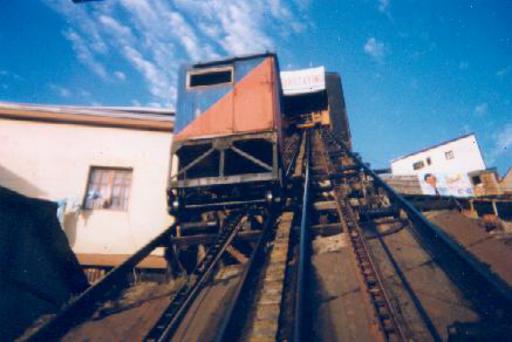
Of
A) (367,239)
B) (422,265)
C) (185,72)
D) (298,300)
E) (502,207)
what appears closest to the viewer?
(298,300)

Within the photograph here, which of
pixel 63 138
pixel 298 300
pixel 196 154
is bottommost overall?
pixel 298 300

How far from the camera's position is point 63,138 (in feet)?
28.3

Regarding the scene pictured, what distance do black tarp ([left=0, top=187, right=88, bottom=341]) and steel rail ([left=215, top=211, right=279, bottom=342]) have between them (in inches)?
131

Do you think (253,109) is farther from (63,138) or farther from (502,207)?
(502,207)

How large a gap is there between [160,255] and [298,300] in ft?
17.8

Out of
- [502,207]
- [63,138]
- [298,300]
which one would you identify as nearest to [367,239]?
[298,300]

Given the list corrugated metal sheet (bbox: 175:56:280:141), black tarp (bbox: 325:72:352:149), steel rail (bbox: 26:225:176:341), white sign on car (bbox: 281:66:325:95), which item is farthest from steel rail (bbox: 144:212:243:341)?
white sign on car (bbox: 281:66:325:95)

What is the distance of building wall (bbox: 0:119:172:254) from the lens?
7.89 m

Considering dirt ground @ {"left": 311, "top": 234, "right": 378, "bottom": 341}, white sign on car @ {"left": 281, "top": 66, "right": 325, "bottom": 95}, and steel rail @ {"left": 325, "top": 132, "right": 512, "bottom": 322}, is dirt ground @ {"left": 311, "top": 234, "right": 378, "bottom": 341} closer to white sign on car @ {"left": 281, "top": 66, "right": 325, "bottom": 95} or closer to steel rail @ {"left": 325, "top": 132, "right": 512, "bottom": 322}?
steel rail @ {"left": 325, "top": 132, "right": 512, "bottom": 322}

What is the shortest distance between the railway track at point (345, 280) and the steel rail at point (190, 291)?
14 mm

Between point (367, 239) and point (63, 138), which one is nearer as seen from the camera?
point (367, 239)

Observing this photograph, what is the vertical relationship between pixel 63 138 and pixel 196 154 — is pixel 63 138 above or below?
above

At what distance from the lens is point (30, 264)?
4.90 meters

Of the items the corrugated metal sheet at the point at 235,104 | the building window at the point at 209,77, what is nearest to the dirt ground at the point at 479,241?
the corrugated metal sheet at the point at 235,104
